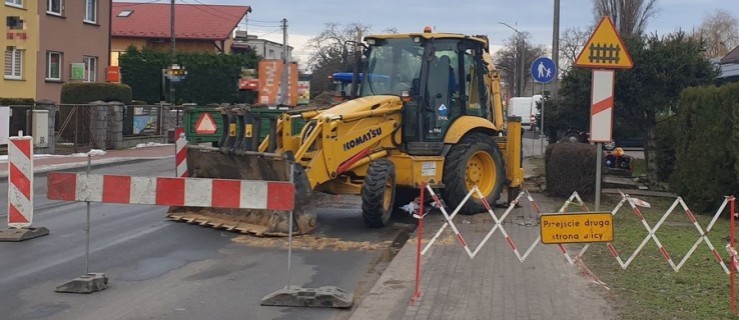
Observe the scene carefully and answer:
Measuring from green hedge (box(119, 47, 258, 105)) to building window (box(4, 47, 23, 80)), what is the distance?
53.3 ft

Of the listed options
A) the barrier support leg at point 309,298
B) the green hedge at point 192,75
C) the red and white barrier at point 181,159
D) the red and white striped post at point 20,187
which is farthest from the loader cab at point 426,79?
the green hedge at point 192,75

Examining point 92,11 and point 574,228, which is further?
point 92,11

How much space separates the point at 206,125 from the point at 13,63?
14052mm

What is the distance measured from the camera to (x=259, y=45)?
91.0m

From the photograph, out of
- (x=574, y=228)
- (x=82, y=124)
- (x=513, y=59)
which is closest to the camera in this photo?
(x=574, y=228)

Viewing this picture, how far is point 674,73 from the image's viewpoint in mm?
21359

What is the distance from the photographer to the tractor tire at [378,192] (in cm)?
1207

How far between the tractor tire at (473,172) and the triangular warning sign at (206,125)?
11.4 meters

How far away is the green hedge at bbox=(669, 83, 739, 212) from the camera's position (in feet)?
46.1

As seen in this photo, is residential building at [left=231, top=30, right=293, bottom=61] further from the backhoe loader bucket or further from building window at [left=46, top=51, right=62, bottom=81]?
the backhoe loader bucket

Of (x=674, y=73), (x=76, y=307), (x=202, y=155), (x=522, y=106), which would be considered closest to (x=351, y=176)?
(x=202, y=155)

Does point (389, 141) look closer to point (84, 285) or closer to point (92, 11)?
point (84, 285)

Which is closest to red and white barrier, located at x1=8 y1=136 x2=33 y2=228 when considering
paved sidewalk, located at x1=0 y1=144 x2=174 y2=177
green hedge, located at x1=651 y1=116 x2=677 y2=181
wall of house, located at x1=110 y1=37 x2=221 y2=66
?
paved sidewalk, located at x1=0 y1=144 x2=174 y2=177

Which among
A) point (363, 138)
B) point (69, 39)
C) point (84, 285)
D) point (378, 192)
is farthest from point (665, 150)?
point (69, 39)
